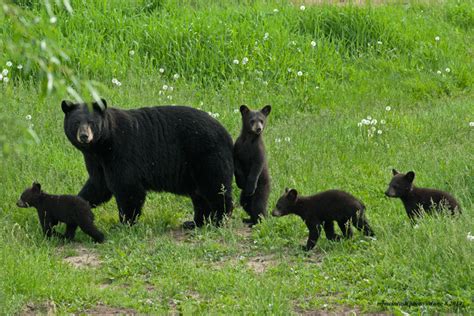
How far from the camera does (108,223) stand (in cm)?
1029

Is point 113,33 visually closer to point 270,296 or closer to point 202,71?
point 202,71

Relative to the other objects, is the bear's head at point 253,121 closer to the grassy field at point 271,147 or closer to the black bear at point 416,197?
the grassy field at point 271,147

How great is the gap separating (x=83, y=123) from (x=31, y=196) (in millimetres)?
881

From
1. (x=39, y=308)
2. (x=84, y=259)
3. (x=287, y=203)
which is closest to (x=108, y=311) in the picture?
(x=39, y=308)

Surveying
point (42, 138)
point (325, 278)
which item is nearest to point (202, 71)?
point (42, 138)

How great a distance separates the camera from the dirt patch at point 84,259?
355 inches

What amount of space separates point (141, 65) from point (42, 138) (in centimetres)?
295

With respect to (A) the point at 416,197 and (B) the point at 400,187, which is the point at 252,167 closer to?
(B) the point at 400,187

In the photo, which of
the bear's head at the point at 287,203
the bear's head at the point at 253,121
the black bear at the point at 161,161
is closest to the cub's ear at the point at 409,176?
the bear's head at the point at 287,203

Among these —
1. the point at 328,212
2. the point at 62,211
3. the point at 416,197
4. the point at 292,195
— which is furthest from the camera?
the point at 62,211

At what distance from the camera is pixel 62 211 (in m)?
9.50

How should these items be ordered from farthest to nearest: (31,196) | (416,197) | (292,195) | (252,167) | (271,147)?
(271,147), (252,167), (31,196), (416,197), (292,195)

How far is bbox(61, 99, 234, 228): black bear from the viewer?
1005cm

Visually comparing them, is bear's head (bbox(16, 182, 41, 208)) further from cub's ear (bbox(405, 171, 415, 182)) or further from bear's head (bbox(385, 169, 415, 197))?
cub's ear (bbox(405, 171, 415, 182))
